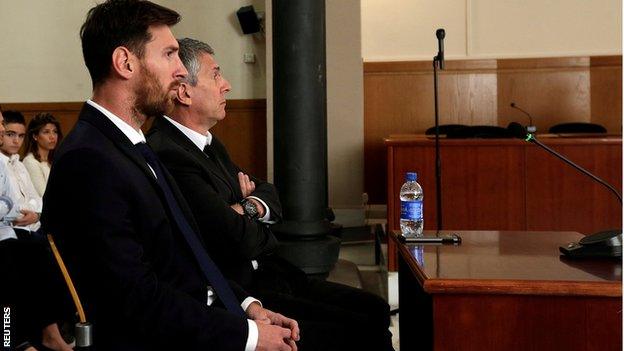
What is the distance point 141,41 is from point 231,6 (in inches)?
211

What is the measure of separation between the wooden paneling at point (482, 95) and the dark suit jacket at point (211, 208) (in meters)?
4.51

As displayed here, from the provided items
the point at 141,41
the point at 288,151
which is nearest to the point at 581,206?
the point at 288,151

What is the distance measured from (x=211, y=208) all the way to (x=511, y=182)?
2743mm

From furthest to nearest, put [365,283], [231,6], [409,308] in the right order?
[231,6], [365,283], [409,308]

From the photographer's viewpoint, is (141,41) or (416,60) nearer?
(141,41)

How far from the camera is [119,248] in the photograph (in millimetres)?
1389

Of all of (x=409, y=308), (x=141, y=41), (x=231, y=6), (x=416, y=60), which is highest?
(x=231, y=6)

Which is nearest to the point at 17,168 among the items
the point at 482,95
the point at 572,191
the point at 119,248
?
the point at 119,248

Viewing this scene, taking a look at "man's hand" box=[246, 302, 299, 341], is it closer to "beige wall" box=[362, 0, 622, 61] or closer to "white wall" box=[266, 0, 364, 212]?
"white wall" box=[266, 0, 364, 212]

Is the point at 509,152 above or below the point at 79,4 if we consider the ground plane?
below

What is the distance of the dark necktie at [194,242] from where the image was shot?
1.56m

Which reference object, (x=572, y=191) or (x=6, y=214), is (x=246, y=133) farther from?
(x=6, y=214)

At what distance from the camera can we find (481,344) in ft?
5.16

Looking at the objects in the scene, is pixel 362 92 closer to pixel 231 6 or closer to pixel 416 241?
pixel 231 6
